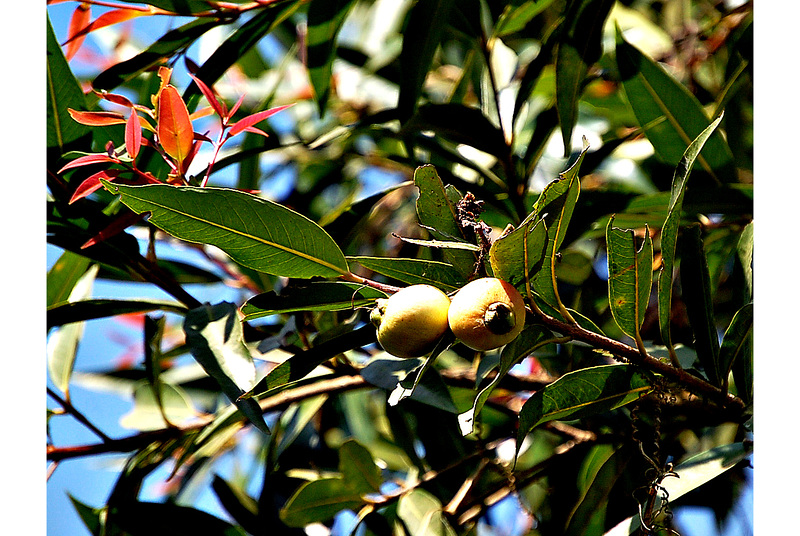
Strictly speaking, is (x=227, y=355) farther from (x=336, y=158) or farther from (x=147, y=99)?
(x=336, y=158)

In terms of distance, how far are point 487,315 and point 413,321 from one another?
54mm

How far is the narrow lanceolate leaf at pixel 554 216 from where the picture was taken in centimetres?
56

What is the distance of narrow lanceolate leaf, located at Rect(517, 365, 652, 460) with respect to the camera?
0.62 metres

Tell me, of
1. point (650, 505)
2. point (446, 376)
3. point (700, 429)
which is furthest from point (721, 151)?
point (650, 505)

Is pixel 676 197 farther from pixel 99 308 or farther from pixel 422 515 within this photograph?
pixel 99 308

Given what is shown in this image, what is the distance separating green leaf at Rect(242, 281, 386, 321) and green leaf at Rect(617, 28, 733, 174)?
600 mm

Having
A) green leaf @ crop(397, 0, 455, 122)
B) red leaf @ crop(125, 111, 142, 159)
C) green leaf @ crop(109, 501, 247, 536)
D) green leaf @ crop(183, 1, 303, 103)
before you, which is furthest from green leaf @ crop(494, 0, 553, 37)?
green leaf @ crop(109, 501, 247, 536)

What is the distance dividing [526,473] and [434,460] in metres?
0.18

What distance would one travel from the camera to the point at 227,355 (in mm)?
720

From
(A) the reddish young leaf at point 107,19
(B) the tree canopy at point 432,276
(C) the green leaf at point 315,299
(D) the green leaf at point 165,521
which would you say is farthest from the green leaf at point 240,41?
(D) the green leaf at point 165,521

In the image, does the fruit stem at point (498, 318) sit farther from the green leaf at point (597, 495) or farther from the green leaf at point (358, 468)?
the green leaf at point (358, 468)

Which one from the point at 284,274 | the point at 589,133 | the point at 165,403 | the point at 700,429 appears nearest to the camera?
the point at 284,274

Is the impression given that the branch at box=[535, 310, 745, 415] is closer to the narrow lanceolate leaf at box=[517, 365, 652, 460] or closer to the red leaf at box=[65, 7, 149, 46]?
the narrow lanceolate leaf at box=[517, 365, 652, 460]

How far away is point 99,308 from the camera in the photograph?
0.93 m
